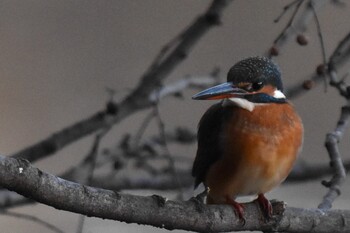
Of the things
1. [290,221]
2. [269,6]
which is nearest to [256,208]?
[290,221]

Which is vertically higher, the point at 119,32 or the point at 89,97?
the point at 119,32

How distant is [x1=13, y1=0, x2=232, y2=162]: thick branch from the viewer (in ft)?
10.3

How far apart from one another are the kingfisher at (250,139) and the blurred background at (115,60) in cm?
298

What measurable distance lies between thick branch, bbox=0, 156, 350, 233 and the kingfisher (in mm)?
187

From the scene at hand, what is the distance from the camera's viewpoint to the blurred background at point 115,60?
6.14 m

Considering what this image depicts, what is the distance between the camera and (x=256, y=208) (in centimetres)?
275

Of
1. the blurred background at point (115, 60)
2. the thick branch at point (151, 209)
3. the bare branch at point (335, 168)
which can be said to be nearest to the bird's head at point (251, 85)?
the bare branch at point (335, 168)

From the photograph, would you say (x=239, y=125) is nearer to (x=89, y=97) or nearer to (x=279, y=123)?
(x=279, y=123)

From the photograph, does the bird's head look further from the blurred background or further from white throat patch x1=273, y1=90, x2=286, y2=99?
the blurred background

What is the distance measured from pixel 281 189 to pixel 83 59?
5.05ft

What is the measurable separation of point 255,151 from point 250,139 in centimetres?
4

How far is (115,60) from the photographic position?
21.0 ft

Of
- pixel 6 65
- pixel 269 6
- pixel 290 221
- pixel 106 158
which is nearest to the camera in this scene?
pixel 290 221

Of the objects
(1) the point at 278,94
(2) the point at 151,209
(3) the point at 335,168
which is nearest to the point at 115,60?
(1) the point at 278,94
